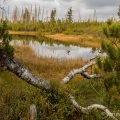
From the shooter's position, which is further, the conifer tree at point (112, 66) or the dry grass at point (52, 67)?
the dry grass at point (52, 67)

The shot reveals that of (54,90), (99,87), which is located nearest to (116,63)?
(54,90)

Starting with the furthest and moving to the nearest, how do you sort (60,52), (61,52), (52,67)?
1. (61,52)
2. (60,52)
3. (52,67)

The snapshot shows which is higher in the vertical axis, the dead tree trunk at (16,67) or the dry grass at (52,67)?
the dead tree trunk at (16,67)

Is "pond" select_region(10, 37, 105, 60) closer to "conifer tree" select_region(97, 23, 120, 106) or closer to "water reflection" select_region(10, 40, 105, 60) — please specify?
"water reflection" select_region(10, 40, 105, 60)

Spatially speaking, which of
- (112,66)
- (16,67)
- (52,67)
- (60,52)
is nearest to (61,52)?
(60,52)

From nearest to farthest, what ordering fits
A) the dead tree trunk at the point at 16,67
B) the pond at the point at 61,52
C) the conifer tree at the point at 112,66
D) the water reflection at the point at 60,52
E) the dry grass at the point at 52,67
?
the dead tree trunk at the point at 16,67
the conifer tree at the point at 112,66
the dry grass at the point at 52,67
the pond at the point at 61,52
the water reflection at the point at 60,52

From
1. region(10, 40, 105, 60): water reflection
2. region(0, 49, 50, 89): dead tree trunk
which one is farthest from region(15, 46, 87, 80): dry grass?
region(0, 49, 50, 89): dead tree trunk

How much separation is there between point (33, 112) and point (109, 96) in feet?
5.56

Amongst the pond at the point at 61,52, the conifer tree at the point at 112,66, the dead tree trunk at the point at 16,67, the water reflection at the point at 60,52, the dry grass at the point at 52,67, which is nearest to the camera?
the dead tree trunk at the point at 16,67

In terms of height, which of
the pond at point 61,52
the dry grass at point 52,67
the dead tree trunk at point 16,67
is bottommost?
the pond at point 61,52

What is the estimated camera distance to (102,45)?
5590 mm

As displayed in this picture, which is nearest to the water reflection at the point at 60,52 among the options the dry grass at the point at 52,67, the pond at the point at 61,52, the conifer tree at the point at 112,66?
the pond at the point at 61,52

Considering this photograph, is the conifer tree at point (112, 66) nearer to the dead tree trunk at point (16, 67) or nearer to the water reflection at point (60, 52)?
the dead tree trunk at point (16, 67)

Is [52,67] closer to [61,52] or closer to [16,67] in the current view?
[16,67]
